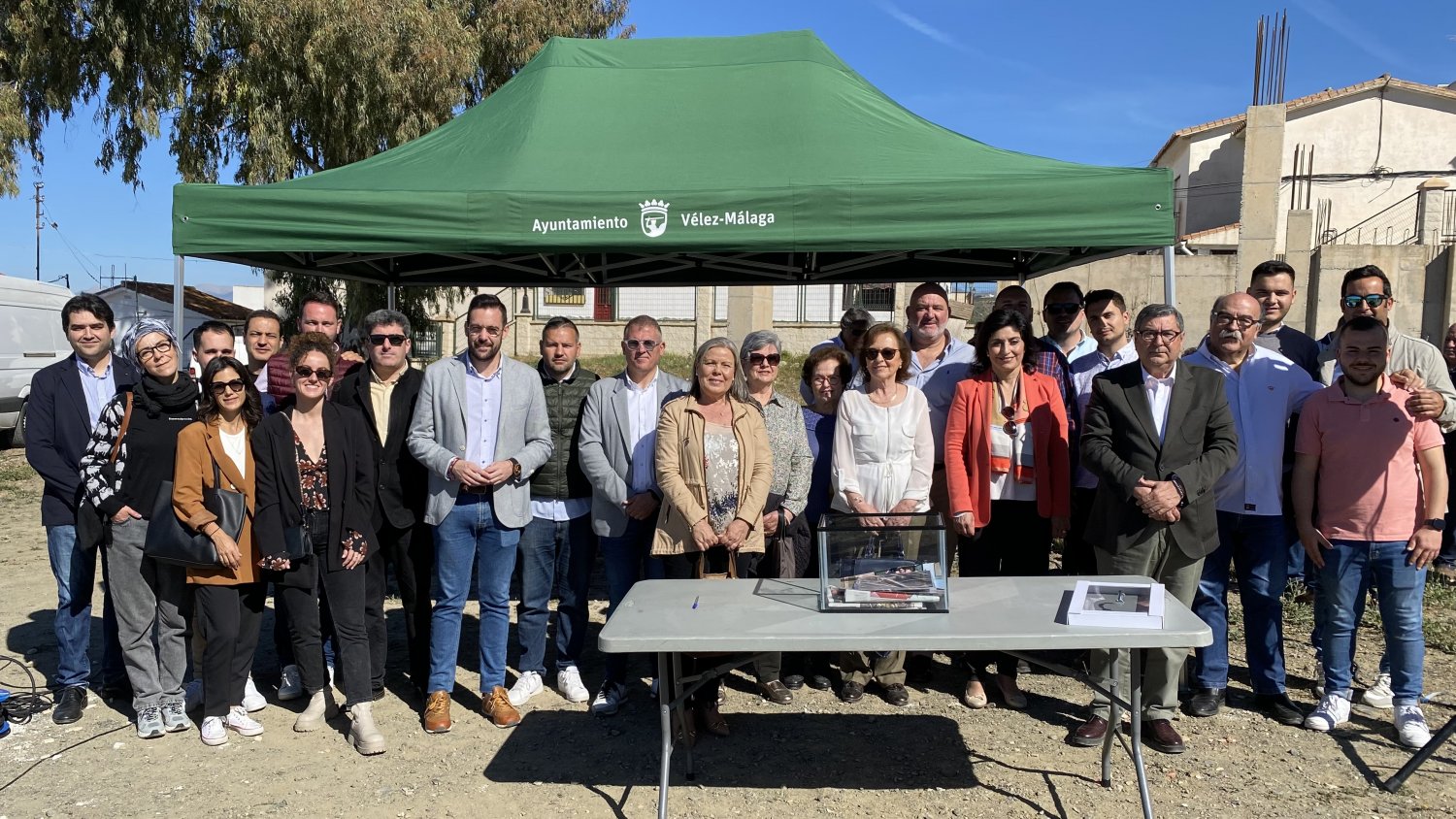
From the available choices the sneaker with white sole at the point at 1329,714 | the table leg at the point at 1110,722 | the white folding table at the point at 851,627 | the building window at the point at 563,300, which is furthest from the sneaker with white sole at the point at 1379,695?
the building window at the point at 563,300

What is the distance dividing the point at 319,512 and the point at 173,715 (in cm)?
108

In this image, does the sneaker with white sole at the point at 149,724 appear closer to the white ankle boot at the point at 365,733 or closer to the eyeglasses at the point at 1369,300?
the white ankle boot at the point at 365,733

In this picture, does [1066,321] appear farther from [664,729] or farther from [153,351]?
[153,351]

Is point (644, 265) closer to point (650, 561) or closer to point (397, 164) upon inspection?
point (397, 164)

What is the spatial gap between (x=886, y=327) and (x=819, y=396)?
1.95ft

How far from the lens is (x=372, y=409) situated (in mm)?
4109

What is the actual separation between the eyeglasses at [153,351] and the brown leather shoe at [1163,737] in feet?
13.5

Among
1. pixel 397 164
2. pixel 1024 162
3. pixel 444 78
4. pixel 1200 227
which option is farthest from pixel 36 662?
pixel 1200 227

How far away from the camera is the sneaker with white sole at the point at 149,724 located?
388 cm

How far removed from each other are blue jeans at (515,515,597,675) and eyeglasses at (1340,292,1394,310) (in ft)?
11.4

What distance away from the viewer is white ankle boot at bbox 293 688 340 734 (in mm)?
3993

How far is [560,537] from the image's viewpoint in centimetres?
427

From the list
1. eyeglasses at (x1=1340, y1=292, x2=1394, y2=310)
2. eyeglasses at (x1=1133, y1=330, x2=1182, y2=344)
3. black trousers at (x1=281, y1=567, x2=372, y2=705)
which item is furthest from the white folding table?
eyeglasses at (x1=1340, y1=292, x2=1394, y2=310)

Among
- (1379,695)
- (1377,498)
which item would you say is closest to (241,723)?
(1377,498)
